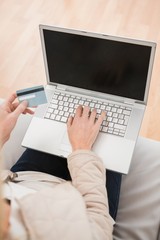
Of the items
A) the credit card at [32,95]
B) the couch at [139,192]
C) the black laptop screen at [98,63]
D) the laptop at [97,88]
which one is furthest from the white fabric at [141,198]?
the credit card at [32,95]

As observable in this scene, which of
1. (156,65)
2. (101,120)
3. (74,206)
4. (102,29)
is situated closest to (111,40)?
(101,120)

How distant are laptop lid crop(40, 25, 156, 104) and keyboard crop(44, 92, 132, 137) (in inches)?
1.5

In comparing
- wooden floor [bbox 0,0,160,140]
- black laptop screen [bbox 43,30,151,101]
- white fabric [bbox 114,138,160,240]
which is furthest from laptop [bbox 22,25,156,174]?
wooden floor [bbox 0,0,160,140]

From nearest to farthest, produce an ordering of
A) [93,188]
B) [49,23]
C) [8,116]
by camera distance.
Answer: [93,188], [8,116], [49,23]

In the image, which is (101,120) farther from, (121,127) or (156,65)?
(156,65)

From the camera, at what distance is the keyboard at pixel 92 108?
101 centimetres

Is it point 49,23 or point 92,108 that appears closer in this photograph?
point 92,108

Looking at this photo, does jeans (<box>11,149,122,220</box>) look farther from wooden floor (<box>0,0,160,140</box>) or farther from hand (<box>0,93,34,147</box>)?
wooden floor (<box>0,0,160,140</box>)

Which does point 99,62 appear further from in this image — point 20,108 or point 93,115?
point 20,108

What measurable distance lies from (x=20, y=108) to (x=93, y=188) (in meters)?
0.33

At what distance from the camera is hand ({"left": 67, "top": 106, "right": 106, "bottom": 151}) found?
91 centimetres

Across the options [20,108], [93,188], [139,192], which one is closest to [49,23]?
[20,108]

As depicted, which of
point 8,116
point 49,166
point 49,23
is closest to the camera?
point 8,116

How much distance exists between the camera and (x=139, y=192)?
0.99m
